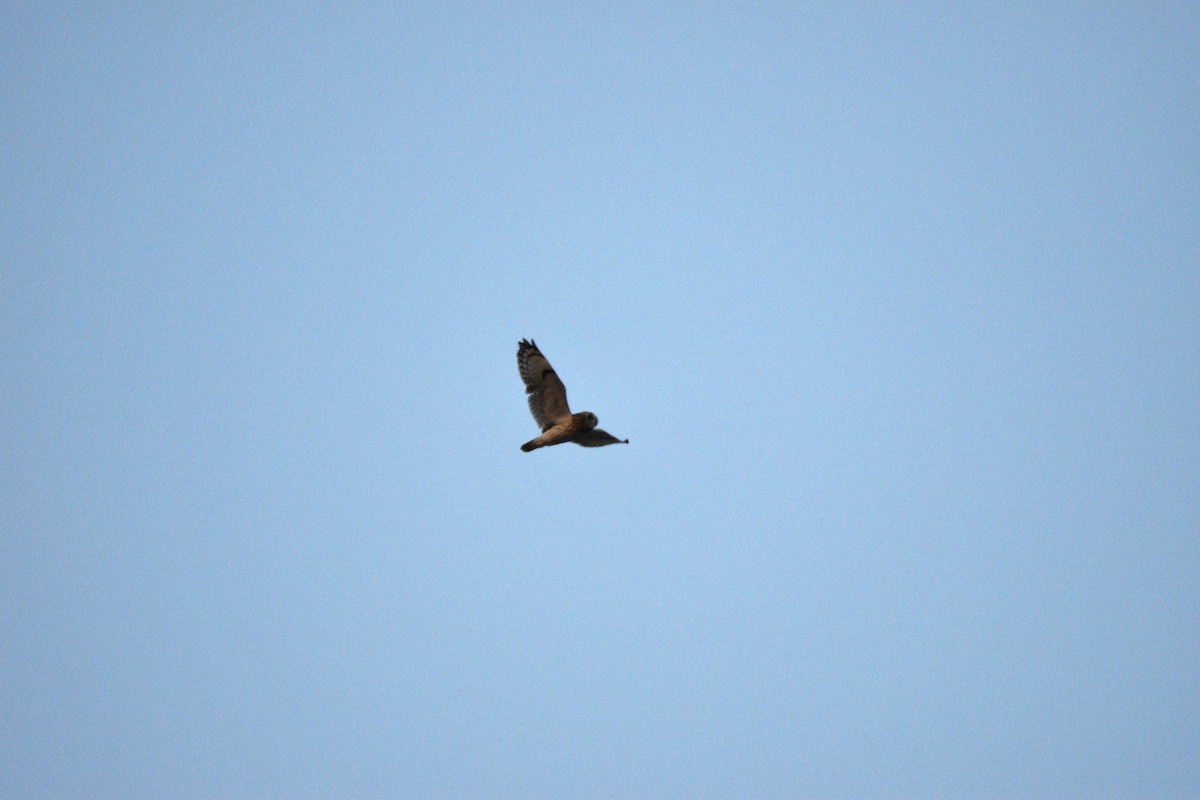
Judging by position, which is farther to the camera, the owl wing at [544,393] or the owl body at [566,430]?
the owl wing at [544,393]

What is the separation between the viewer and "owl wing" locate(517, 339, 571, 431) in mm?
26939

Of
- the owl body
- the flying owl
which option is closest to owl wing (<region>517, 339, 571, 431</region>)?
the flying owl

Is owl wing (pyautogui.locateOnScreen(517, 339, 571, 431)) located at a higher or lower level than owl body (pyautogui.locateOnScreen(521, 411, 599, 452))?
higher

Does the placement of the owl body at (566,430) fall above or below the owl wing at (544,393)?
below

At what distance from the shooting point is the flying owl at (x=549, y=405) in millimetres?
26234

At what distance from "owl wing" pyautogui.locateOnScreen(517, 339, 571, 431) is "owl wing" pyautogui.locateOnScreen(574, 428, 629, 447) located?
0.99 metres

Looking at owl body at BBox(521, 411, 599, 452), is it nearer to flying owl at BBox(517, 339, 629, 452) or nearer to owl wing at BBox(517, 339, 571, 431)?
flying owl at BBox(517, 339, 629, 452)

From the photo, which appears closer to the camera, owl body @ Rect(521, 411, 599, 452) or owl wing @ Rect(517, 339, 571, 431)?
owl body @ Rect(521, 411, 599, 452)

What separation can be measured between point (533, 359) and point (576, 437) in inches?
128

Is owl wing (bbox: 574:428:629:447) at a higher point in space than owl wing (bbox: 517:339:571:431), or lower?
lower

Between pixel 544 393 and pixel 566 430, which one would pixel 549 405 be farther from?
pixel 566 430

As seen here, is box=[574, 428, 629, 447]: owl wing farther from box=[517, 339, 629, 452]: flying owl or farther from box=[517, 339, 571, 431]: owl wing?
box=[517, 339, 571, 431]: owl wing

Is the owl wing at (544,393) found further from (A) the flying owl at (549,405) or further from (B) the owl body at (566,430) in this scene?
(B) the owl body at (566,430)

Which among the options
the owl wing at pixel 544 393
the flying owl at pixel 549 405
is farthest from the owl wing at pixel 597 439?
the owl wing at pixel 544 393
